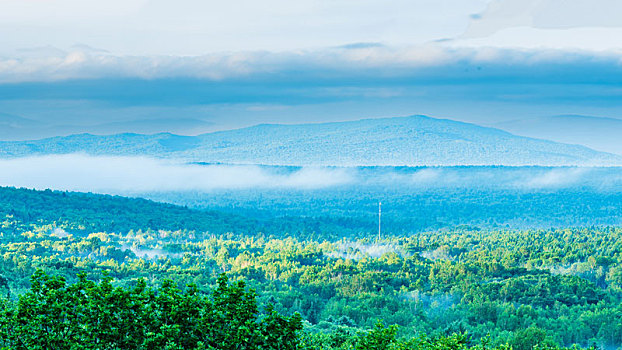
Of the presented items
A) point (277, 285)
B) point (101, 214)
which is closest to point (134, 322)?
point (277, 285)

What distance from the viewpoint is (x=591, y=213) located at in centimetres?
17875

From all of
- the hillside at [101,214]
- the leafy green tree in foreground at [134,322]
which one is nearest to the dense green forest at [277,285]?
the leafy green tree in foreground at [134,322]

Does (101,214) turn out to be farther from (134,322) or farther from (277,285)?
(134,322)

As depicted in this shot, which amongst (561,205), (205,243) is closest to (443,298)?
(205,243)

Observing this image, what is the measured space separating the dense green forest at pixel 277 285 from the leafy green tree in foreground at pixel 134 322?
0.13 feet

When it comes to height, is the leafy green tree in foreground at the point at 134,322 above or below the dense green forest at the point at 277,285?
above

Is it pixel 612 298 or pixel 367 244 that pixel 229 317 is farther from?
pixel 367 244

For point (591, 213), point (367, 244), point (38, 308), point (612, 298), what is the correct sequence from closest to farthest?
point (38, 308)
point (612, 298)
point (367, 244)
point (591, 213)

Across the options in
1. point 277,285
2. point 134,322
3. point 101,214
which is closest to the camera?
point 134,322

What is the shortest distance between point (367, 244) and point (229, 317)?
8135cm

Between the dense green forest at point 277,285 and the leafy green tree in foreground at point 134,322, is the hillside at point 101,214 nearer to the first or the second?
the dense green forest at point 277,285

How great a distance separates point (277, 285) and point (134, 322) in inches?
1607

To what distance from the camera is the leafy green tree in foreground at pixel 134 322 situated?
2112cm

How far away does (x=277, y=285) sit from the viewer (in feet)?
204
